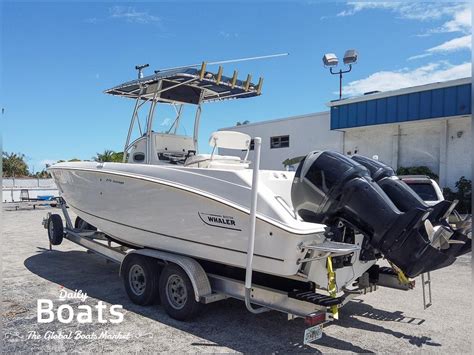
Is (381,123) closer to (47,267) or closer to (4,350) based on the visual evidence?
(47,267)

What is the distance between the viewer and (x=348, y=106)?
53.5 feet

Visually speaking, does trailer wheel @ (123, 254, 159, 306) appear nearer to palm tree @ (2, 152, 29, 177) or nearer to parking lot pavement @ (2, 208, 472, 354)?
parking lot pavement @ (2, 208, 472, 354)

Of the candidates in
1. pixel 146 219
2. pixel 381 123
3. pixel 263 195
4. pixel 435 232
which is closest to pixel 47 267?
pixel 146 219

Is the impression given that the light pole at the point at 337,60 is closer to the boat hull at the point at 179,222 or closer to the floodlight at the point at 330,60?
the floodlight at the point at 330,60

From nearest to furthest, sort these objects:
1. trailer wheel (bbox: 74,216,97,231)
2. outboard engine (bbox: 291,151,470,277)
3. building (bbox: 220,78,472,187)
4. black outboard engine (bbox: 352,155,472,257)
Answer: outboard engine (bbox: 291,151,470,277) → black outboard engine (bbox: 352,155,472,257) → trailer wheel (bbox: 74,216,97,231) → building (bbox: 220,78,472,187)

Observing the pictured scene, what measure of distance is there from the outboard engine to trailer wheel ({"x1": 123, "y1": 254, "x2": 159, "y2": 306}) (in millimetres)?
1990

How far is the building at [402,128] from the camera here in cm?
1350

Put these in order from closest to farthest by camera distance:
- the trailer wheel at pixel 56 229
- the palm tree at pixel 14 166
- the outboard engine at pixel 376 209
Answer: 1. the outboard engine at pixel 376 209
2. the trailer wheel at pixel 56 229
3. the palm tree at pixel 14 166

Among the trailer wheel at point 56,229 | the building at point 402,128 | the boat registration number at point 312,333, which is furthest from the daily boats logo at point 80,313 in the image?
the building at point 402,128

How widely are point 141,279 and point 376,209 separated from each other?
3.05m

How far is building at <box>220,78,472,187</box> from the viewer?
13.5m

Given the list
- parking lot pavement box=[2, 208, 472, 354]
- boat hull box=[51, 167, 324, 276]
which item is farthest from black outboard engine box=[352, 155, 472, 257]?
parking lot pavement box=[2, 208, 472, 354]

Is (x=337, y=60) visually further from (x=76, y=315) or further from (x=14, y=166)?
(x=14, y=166)

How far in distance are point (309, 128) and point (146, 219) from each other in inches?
551
